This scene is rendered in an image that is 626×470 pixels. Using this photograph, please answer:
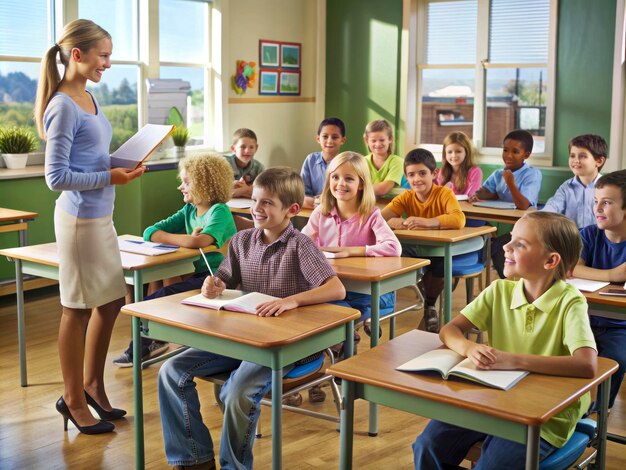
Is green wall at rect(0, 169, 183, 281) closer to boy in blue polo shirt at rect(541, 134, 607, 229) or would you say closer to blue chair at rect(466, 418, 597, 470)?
boy in blue polo shirt at rect(541, 134, 607, 229)

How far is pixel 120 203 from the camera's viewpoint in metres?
5.94

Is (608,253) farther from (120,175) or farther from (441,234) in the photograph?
(120,175)

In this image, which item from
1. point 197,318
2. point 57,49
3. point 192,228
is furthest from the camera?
point 192,228

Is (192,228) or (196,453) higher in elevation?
(192,228)

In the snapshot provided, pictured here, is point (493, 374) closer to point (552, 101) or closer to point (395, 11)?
point (552, 101)

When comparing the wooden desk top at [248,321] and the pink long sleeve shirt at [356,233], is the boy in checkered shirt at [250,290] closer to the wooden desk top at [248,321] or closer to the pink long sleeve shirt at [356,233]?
the wooden desk top at [248,321]

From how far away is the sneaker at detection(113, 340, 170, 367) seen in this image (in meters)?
4.29

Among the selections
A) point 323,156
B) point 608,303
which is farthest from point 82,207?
point 323,156

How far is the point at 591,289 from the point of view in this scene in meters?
2.97

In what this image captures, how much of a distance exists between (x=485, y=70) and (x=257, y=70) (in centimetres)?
191

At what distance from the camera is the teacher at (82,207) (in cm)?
318

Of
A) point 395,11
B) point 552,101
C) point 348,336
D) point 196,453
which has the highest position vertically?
point 395,11

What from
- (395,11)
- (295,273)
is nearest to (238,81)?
(395,11)

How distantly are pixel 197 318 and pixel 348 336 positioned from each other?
50cm
